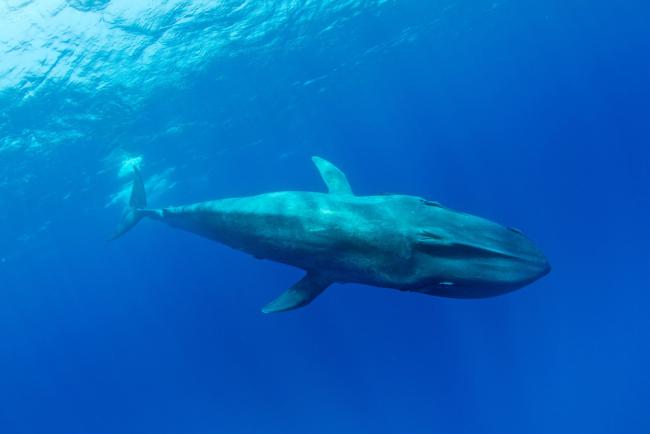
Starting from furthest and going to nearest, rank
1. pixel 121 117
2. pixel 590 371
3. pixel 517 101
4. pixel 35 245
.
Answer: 1. pixel 517 101
2. pixel 590 371
3. pixel 35 245
4. pixel 121 117

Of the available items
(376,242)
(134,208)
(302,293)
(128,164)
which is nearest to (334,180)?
(302,293)

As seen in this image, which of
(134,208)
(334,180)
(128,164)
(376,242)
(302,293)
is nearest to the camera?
(376,242)

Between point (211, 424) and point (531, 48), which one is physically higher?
point (531, 48)

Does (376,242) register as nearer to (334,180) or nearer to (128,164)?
(334,180)

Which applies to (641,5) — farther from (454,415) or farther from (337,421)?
(337,421)

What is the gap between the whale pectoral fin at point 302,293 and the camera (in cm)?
662

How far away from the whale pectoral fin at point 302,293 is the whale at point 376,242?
0.05ft

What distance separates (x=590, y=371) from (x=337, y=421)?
20455 mm

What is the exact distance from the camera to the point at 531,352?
36500mm

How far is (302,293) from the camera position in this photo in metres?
6.75

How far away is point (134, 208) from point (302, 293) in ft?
32.5

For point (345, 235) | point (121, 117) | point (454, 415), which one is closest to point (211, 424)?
point (454, 415)

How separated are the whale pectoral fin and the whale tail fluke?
353 inches

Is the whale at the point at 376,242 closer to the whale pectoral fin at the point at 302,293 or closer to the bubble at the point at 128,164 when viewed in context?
the whale pectoral fin at the point at 302,293
